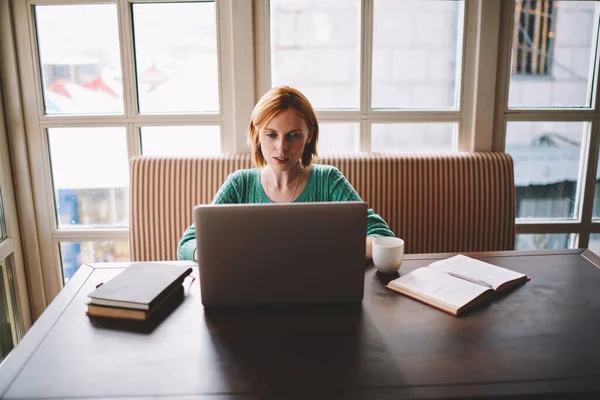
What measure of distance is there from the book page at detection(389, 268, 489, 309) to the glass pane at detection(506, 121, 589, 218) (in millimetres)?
1487

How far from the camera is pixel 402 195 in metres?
2.21

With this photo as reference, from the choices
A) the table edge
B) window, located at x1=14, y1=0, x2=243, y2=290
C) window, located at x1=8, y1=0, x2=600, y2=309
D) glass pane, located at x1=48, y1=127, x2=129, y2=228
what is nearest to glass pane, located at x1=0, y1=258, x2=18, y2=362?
window, located at x1=8, y1=0, x2=600, y2=309

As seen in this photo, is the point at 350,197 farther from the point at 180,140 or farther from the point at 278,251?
the point at 180,140

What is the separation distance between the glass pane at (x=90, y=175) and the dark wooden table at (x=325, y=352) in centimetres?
136

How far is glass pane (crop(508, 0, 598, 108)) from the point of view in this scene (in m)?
2.34

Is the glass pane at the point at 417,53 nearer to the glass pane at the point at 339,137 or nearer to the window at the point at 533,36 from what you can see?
the glass pane at the point at 339,137

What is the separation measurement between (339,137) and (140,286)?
152 cm

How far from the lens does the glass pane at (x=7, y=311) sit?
89.0 inches

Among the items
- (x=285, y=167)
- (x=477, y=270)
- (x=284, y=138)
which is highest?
(x=284, y=138)

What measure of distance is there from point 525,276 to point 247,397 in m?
0.85

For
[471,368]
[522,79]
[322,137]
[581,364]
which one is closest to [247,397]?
[471,368]

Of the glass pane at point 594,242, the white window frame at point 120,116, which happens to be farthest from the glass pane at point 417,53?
the glass pane at point 594,242

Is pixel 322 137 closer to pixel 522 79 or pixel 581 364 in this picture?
pixel 522 79

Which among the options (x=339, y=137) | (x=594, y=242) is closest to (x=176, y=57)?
(x=339, y=137)
